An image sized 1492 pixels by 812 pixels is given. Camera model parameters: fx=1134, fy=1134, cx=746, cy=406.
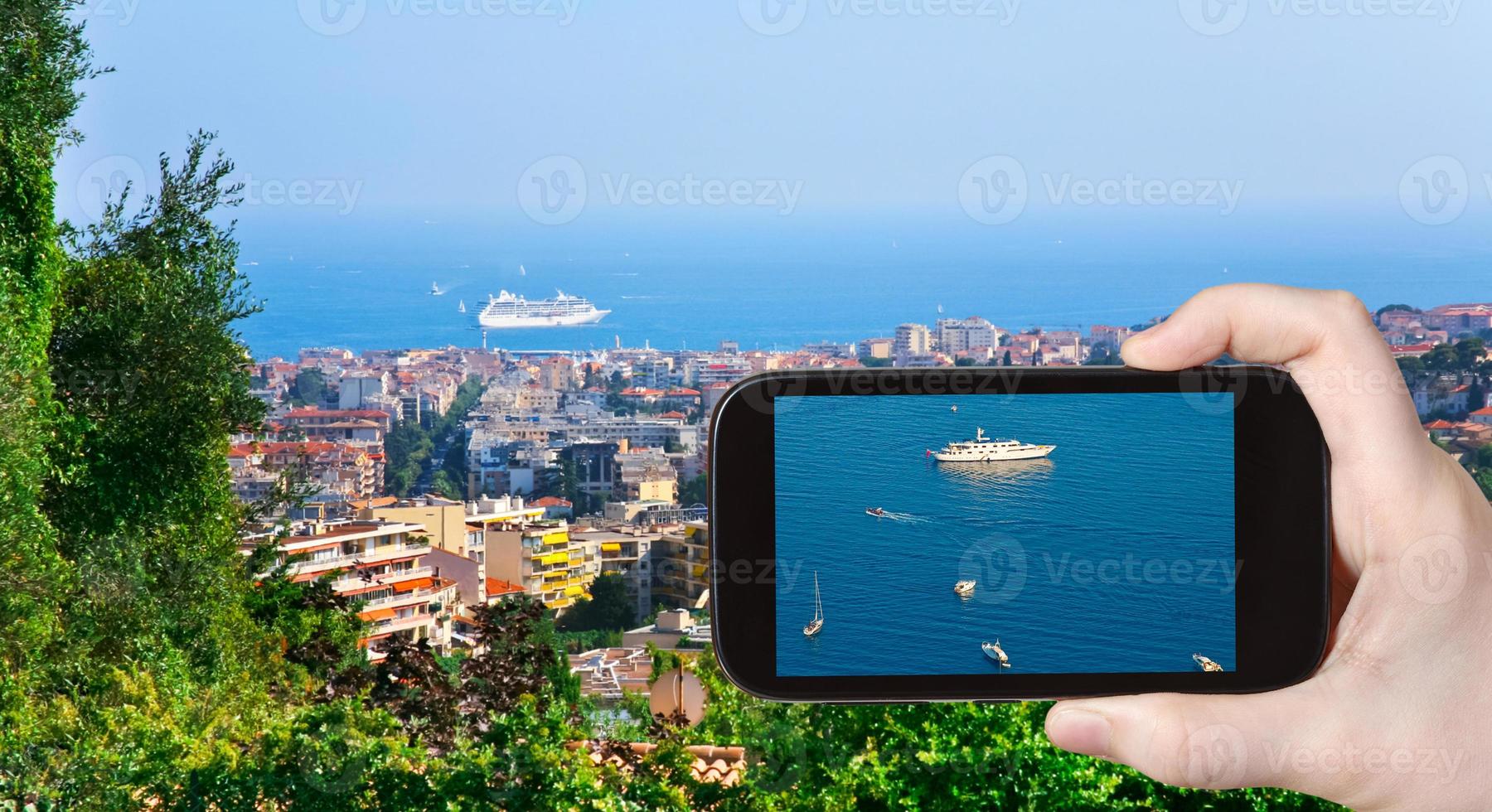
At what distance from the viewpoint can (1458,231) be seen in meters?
15.8

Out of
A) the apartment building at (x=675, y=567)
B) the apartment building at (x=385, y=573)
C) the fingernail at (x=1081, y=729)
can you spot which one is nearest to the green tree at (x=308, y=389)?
the apartment building at (x=385, y=573)

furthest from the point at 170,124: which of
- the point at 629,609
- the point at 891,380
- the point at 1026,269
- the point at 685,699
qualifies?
the point at 891,380

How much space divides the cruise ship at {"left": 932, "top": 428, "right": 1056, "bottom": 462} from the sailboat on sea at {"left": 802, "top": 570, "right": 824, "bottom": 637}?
0.36 ft

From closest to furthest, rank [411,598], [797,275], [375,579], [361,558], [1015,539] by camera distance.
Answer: [1015,539]
[361,558]
[375,579]
[411,598]
[797,275]

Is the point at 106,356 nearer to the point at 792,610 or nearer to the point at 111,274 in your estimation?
the point at 111,274

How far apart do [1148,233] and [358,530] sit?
43.4 ft

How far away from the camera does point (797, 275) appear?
1478cm

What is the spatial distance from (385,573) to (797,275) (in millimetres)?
9052

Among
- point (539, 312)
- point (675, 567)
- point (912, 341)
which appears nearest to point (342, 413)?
point (675, 567)

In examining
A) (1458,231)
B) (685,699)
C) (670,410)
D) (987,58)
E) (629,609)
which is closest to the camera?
(685,699)

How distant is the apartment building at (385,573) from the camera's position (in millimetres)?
5965

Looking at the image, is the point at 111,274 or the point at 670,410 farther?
the point at 670,410

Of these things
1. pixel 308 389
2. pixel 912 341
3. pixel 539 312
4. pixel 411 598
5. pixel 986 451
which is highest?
pixel 539 312

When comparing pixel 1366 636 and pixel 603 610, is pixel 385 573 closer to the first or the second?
pixel 603 610
